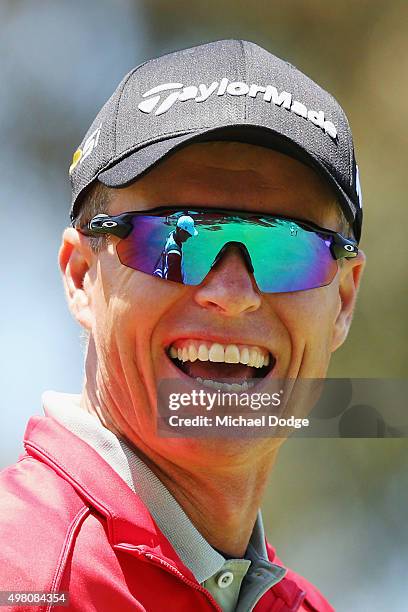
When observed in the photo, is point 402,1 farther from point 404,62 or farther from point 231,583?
point 231,583

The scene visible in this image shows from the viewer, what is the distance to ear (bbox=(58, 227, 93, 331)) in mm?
1882

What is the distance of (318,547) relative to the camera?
17.3 ft

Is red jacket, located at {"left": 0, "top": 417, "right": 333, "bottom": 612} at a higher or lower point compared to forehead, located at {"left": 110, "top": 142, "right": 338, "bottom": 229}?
lower

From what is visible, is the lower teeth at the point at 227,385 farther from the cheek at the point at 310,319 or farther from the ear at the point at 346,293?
the ear at the point at 346,293

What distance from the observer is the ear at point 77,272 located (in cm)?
188

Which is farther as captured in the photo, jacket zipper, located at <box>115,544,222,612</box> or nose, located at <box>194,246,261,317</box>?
nose, located at <box>194,246,261,317</box>

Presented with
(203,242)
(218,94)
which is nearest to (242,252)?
(203,242)

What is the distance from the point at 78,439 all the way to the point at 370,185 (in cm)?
409

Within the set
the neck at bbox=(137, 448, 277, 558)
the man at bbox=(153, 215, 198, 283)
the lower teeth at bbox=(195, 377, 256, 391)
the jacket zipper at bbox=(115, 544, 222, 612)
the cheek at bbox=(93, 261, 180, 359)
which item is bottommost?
the jacket zipper at bbox=(115, 544, 222, 612)

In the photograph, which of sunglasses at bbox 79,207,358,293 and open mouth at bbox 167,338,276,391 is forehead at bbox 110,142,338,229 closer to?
sunglasses at bbox 79,207,358,293

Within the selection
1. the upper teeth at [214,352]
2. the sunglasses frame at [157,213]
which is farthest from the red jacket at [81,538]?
the sunglasses frame at [157,213]

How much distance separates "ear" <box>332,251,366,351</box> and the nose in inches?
10.7

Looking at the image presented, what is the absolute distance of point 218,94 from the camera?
1769 mm

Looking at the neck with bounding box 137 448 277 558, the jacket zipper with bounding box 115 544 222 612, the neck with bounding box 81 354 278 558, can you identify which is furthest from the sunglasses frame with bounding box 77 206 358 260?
the jacket zipper with bounding box 115 544 222 612
